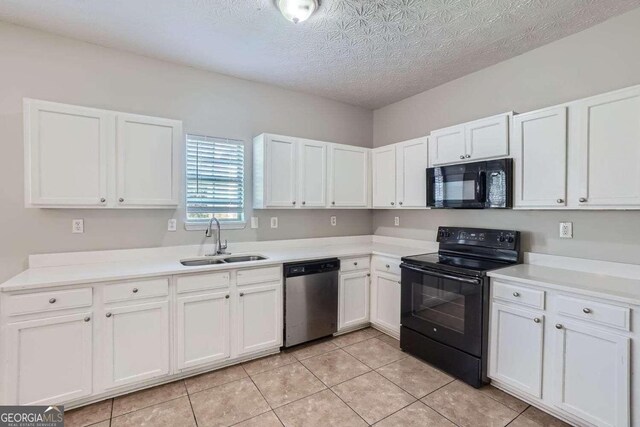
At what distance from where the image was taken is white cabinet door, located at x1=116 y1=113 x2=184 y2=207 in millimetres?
2422

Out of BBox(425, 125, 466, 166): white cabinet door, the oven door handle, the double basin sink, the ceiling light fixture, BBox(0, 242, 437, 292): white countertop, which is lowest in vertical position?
the oven door handle

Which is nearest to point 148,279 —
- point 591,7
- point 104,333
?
point 104,333

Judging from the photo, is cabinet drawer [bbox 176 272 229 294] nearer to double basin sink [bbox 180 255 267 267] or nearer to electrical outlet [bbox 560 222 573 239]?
double basin sink [bbox 180 255 267 267]

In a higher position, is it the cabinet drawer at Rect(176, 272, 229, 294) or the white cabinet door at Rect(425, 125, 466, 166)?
the white cabinet door at Rect(425, 125, 466, 166)

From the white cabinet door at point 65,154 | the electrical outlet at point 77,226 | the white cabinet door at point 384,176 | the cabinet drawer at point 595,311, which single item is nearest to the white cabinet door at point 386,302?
the white cabinet door at point 384,176

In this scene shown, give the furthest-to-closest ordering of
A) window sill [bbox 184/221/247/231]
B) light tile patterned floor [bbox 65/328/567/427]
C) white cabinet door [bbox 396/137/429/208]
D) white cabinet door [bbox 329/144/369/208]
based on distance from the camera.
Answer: white cabinet door [bbox 329/144/369/208]
white cabinet door [bbox 396/137/429/208]
window sill [bbox 184/221/247/231]
light tile patterned floor [bbox 65/328/567/427]

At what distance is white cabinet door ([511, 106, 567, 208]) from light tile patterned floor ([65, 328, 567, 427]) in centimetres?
154

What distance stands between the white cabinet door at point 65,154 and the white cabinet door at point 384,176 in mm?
2772

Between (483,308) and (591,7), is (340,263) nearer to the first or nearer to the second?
(483,308)

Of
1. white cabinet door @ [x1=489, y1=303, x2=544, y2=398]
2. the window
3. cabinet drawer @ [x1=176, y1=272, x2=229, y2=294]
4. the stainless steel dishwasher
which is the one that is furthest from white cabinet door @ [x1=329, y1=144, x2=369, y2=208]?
white cabinet door @ [x1=489, y1=303, x2=544, y2=398]

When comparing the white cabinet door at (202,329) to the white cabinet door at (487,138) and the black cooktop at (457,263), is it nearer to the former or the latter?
the black cooktop at (457,263)

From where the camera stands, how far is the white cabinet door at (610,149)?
192 centimetres

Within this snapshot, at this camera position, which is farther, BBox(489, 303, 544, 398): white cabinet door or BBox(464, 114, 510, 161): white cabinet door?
BBox(464, 114, 510, 161): white cabinet door

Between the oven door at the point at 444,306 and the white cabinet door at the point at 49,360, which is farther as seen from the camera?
the oven door at the point at 444,306
